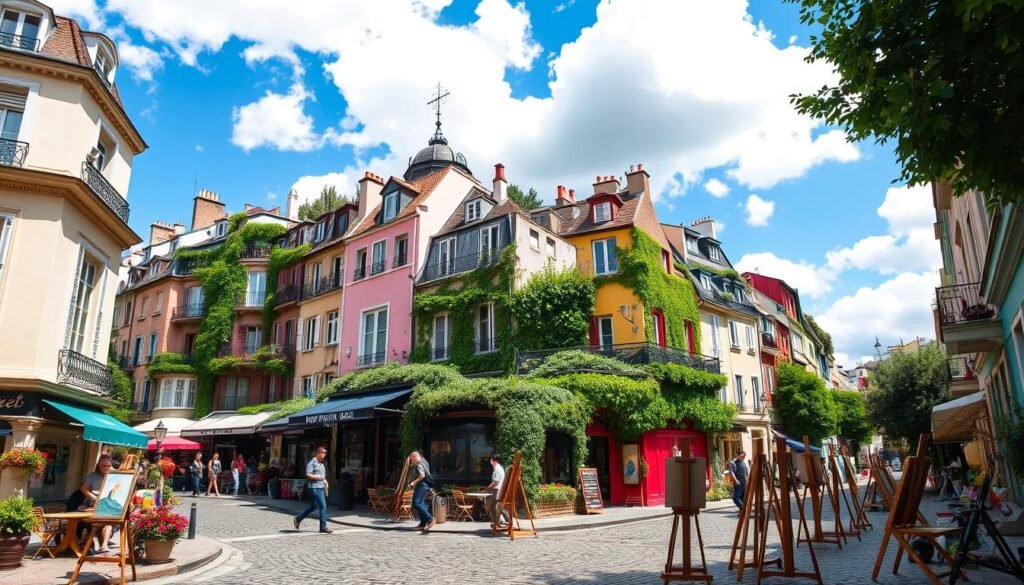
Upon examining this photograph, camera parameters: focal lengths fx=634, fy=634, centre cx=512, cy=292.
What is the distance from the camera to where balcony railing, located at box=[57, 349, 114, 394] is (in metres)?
13.4

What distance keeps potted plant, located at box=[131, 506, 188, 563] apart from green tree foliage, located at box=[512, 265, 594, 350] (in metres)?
14.6

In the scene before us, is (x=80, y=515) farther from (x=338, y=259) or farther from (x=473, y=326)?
(x=338, y=259)

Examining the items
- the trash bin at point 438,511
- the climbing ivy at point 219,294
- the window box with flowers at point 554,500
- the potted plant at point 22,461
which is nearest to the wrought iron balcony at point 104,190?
the potted plant at point 22,461

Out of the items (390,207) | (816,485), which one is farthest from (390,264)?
(816,485)

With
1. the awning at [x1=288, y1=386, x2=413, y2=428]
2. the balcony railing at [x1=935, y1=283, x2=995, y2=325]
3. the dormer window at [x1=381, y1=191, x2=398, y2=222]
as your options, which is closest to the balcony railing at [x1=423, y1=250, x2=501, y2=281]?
the dormer window at [x1=381, y1=191, x2=398, y2=222]

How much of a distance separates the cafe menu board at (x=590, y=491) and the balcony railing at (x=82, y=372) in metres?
12.3

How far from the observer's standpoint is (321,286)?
3000cm

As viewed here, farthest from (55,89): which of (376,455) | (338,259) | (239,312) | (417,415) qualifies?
(239,312)

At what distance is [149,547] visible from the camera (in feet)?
29.5

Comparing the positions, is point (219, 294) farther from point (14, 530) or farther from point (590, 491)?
point (14, 530)

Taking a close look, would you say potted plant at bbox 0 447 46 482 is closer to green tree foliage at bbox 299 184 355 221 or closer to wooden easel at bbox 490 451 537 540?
wooden easel at bbox 490 451 537 540

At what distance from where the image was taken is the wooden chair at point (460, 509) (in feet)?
52.2

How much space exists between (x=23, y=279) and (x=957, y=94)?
614 inches

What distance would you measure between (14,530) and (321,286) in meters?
22.3
